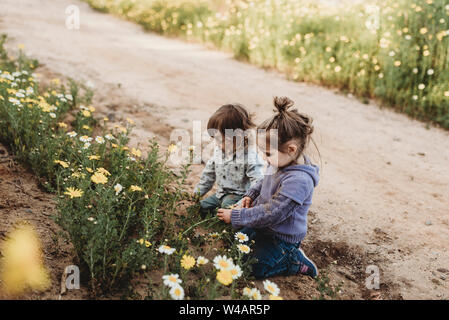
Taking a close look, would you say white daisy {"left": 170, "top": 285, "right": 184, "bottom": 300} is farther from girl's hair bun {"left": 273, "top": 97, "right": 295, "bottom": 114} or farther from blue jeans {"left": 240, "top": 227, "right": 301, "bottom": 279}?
girl's hair bun {"left": 273, "top": 97, "right": 295, "bottom": 114}

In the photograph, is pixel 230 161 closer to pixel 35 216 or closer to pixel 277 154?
pixel 277 154

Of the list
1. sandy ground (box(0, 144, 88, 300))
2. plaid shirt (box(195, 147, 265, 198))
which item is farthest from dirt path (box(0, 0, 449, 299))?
sandy ground (box(0, 144, 88, 300))

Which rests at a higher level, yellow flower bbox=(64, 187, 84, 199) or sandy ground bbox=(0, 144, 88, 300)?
yellow flower bbox=(64, 187, 84, 199)

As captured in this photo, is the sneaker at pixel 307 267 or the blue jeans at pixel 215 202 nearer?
the sneaker at pixel 307 267

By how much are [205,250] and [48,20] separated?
10440mm

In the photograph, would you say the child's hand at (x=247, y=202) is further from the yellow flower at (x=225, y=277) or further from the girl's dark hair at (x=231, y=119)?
the yellow flower at (x=225, y=277)

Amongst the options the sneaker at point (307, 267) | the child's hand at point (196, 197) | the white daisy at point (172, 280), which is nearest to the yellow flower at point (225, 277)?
the white daisy at point (172, 280)

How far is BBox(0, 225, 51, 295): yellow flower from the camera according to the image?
215 cm

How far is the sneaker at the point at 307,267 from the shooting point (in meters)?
2.72

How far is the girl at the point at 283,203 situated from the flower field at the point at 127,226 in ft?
0.47

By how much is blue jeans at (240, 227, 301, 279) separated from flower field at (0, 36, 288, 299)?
0.36ft

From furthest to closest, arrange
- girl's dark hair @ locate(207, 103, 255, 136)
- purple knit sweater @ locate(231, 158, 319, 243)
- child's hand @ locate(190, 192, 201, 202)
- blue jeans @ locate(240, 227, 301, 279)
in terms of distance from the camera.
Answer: child's hand @ locate(190, 192, 201, 202)
girl's dark hair @ locate(207, 103, 255, 136)
blue jeans @ locate(240, 227, 301, 279)
purple knit sweater @ locate(231, 158, 319, 243)

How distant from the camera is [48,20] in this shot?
35.5 ft

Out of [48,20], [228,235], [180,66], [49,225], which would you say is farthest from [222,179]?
[48,20]
